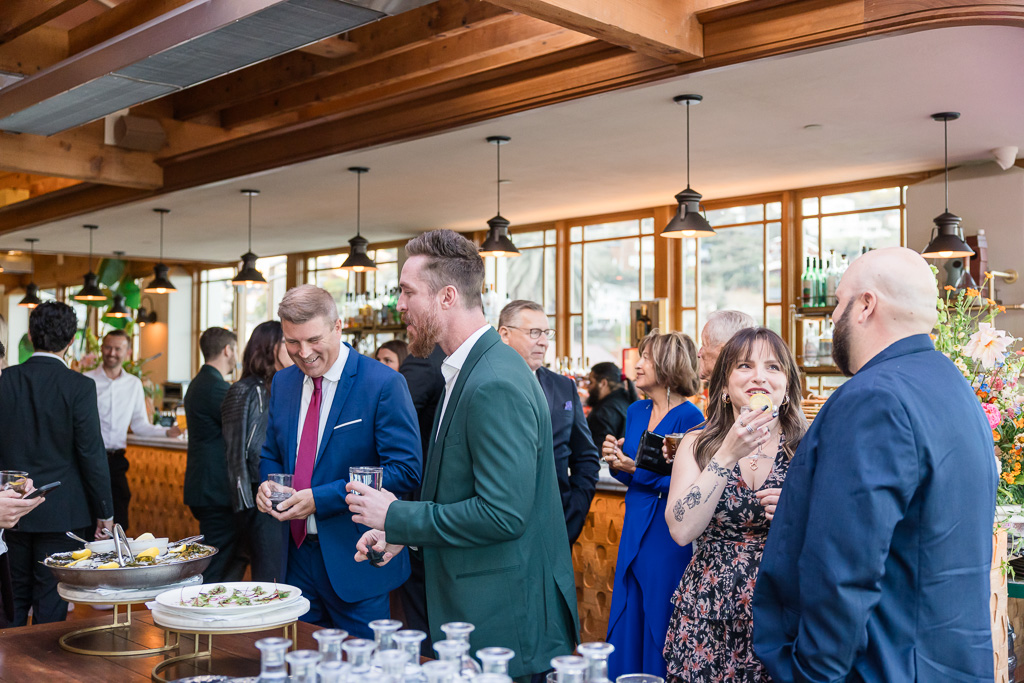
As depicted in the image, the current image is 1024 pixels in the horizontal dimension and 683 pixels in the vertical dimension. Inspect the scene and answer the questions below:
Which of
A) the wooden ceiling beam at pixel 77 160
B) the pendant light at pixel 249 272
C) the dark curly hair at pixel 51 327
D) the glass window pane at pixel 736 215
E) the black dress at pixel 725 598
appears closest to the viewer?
the black dress at pixel 725 598

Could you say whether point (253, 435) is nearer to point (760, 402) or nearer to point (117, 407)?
point (117, 407)

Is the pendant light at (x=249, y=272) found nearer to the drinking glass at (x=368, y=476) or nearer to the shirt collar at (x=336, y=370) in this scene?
the shirt collar at (x=336, y=370)

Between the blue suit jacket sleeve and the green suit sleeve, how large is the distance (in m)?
0.60

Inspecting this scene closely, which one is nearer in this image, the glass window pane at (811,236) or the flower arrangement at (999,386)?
the flower arrangement at (999,386)

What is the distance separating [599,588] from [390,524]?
8.80 feet

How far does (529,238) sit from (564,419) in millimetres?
7254

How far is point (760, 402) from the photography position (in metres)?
2.47

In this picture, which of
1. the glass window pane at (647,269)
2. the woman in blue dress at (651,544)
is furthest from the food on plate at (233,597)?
the glass window pane at (647,269)

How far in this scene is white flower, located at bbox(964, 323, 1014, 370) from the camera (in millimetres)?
3139

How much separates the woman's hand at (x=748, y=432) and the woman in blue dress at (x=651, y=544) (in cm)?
94

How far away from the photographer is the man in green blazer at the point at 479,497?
1979 mm

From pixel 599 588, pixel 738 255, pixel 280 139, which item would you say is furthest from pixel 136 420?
pixel 738 255

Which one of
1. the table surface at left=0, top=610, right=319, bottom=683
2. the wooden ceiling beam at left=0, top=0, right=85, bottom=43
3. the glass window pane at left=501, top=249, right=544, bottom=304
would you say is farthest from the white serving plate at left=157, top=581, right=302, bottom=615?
the glass window pane at left=501, top=249, right=544, bottom=304

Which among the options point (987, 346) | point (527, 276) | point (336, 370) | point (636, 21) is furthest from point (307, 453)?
point (527, 276)
